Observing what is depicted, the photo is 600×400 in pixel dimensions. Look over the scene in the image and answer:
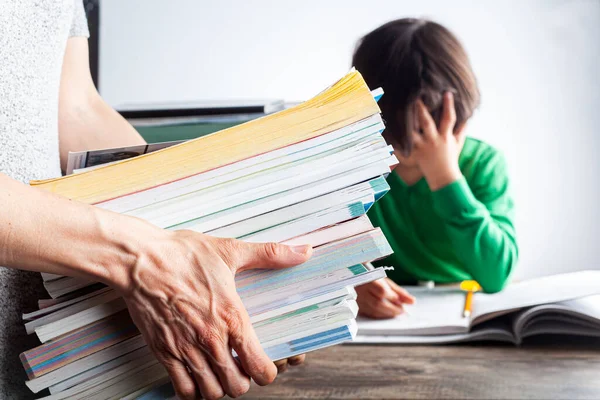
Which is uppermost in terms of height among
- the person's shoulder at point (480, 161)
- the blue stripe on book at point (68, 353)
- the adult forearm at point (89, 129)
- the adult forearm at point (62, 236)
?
the adult forearm at point (89, 129)

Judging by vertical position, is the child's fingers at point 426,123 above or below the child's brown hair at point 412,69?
below

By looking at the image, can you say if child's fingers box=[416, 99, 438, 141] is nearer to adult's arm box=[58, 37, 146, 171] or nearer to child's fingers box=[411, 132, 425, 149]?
child's fingers box=[411, 132, 425, 149]

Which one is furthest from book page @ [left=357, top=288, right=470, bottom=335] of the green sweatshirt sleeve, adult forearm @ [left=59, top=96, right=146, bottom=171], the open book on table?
the green sweatshirt sleeve

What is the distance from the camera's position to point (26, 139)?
19.9 inches

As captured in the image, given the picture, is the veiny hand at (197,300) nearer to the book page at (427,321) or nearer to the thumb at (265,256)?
the thumb at (265,256)

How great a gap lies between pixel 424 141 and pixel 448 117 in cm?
11

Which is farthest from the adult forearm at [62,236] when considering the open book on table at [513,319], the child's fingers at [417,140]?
the child's fingers at [417,140]

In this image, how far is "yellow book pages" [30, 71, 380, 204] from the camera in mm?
442

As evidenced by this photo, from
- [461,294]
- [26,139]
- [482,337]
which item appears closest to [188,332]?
[26,139]

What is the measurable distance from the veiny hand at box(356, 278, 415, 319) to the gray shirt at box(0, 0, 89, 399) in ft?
1.72

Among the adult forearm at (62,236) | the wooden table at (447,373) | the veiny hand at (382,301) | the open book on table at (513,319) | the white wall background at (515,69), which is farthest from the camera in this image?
the white wall background at (515,69)

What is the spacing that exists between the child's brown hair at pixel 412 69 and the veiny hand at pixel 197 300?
4.69 feet

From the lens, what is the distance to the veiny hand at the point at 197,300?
16.5 inches

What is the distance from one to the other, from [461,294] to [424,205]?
0.82 m
